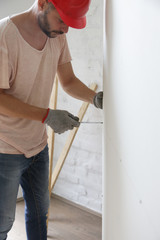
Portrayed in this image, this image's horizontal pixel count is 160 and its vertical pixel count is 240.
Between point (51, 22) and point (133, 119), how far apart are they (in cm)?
70

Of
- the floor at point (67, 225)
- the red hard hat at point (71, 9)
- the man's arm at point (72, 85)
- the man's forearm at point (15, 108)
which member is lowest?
the floor at point (67, 225)

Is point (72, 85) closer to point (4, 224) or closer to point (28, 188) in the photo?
point (28, 188)

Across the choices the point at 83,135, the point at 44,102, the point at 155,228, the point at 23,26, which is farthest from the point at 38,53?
the point at 83,135

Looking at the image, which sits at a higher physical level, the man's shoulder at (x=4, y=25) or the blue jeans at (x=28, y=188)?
the man's shoulder at (x=4, y=25)

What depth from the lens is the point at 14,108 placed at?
3.82ft

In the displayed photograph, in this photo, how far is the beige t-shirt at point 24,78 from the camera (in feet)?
3.73

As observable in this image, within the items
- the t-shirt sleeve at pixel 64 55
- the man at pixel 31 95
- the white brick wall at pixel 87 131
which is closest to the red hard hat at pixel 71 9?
the man at pixel 31 95

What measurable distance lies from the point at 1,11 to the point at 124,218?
1956mm

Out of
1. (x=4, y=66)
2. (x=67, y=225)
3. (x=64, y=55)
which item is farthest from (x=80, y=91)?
(x=67, y=225)

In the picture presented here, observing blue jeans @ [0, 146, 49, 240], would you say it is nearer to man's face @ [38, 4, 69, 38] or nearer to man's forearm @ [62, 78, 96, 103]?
man's forearm @ [62, 78, 96, 103]

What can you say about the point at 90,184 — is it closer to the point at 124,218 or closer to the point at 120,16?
the point at 124,218

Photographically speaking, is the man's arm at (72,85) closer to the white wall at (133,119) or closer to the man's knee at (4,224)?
the white wall at (133,119)

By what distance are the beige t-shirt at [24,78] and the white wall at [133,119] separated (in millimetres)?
402

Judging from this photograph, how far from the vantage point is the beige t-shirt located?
3.73 ft
